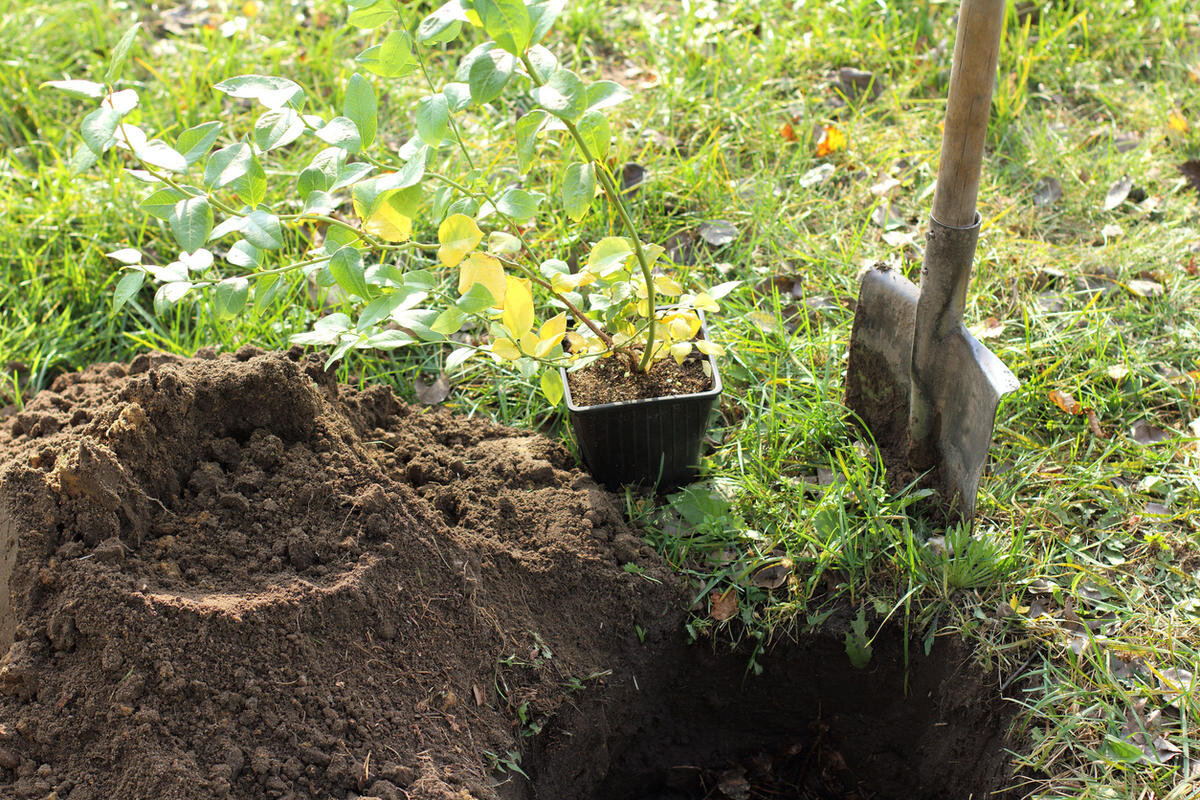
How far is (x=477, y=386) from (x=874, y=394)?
1.07 m

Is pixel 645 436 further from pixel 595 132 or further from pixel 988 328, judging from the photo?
pixel 988 328

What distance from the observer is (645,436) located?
2244 mm

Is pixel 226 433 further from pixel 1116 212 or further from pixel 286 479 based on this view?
pixel 1116 212

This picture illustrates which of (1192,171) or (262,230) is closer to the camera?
(262,230)

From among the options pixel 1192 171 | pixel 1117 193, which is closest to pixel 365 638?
pixel 1117 193

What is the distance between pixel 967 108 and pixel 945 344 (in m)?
0.50

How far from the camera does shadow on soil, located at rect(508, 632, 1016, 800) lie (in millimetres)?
2037

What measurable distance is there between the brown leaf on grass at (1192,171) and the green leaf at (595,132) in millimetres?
2373

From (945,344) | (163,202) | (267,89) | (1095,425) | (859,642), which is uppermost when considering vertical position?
(267,89)

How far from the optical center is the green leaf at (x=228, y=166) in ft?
5.73

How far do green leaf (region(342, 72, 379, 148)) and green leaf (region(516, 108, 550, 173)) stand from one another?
270 millimetres

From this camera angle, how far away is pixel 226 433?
209cm

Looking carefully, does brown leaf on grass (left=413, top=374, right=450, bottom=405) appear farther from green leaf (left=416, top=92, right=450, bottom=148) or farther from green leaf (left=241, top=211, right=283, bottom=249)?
green leaf (left=416, top=92, right=450, bottom=148)

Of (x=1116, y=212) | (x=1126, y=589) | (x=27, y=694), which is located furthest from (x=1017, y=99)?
(x=27, y=694)
